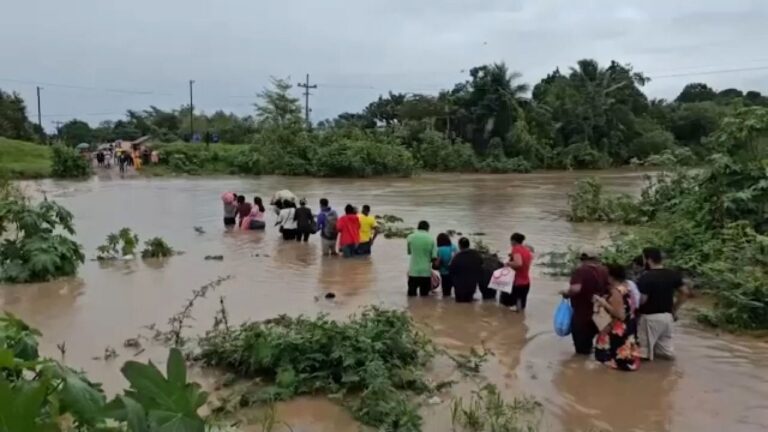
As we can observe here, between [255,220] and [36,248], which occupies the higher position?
[36,248]

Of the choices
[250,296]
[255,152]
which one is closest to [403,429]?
[250,296]

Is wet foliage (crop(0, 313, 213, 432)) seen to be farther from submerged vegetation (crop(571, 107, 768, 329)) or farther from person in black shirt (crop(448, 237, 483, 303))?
submerged vegetation (crop(571, 107, 768, 329))

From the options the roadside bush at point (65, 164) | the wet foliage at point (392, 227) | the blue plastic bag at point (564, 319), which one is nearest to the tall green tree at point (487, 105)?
the roadside bush at point (65, 164)

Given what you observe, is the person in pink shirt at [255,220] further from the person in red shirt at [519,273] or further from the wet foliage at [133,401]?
the wet foliage at [133,401]

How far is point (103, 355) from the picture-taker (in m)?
8.92

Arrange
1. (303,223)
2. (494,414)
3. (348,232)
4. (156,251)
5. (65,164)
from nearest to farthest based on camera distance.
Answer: (494,414), (348,232), (156,251), (303,223), (65,164)

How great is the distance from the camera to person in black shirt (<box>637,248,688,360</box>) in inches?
323

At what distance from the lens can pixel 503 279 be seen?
11.2m

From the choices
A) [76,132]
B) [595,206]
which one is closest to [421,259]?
[595,206]

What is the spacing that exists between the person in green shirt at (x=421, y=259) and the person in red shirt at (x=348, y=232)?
13.0 ft

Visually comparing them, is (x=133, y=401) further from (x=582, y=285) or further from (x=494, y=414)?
(x=582, y=285)

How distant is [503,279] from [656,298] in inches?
128

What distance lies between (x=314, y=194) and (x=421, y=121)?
2552cm

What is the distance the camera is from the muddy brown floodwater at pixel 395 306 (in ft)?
23.8
